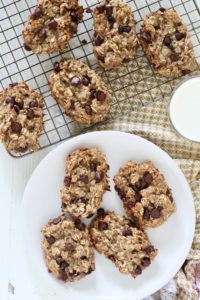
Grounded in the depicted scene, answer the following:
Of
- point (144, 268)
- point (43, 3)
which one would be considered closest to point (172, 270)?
point (144, 268)

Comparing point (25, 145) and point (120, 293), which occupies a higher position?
point (25, 145)

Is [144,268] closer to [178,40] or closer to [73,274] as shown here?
[73,274]

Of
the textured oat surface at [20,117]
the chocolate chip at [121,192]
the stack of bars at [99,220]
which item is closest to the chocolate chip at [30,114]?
the textured oat surface at [20,117]

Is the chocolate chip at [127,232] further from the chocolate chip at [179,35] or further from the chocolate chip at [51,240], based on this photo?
the chocolate chip at [179,35]

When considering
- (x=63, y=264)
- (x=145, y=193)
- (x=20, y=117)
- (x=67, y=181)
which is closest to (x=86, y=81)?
(x=20, y=117)

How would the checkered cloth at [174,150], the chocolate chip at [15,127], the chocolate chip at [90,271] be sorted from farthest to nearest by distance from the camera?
the checkered cloth at [174,150] < the chocolate chip at [90,271] < the chocolate chip at [15,127]
